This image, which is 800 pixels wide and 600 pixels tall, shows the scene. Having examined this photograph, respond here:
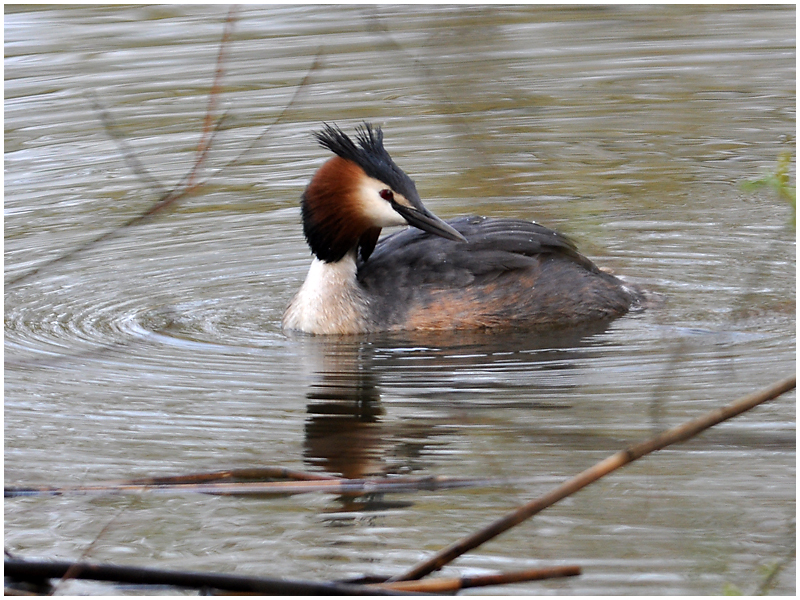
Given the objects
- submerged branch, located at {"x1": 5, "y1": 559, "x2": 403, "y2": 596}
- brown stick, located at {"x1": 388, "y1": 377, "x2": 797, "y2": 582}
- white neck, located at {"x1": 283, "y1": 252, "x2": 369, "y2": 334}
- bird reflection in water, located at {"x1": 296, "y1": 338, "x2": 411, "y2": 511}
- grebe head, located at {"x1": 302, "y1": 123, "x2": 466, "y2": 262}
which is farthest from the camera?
white neck, located at {"x1": 283, "y1": 252, "x2": 369, "y2": 334}

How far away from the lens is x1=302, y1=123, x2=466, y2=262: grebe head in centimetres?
684

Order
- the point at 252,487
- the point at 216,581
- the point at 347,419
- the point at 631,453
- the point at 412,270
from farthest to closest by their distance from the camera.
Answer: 1. the point at 412,270
2. the point at 347,419
3. the point at 252,487
4. the point at 216,581
5. the point at 631,453

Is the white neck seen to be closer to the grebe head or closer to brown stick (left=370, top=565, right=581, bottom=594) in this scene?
the grebe head

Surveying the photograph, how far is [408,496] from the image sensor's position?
174 inches

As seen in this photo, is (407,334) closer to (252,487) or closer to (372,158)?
(372,158)

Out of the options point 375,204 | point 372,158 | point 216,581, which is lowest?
point 216,581

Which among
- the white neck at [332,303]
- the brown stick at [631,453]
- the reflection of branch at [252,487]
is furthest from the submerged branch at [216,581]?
the white neck at [332,303]

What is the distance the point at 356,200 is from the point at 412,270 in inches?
20.6

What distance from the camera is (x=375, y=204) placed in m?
6.89

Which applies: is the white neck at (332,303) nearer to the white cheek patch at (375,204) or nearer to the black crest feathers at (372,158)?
the white cheek patch at (375,204)

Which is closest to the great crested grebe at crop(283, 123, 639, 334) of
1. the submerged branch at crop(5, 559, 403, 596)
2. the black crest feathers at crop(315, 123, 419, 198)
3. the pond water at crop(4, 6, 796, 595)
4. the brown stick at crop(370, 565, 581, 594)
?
the black crest feathers at crop(315, 123, 419, 198)

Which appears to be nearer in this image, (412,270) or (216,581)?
(216,581)

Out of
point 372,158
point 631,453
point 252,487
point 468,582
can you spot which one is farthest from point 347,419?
point 631,453

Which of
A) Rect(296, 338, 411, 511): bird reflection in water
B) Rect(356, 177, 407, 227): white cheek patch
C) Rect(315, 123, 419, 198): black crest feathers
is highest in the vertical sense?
Rect(315, 123, 419, 198): black crest feathers
